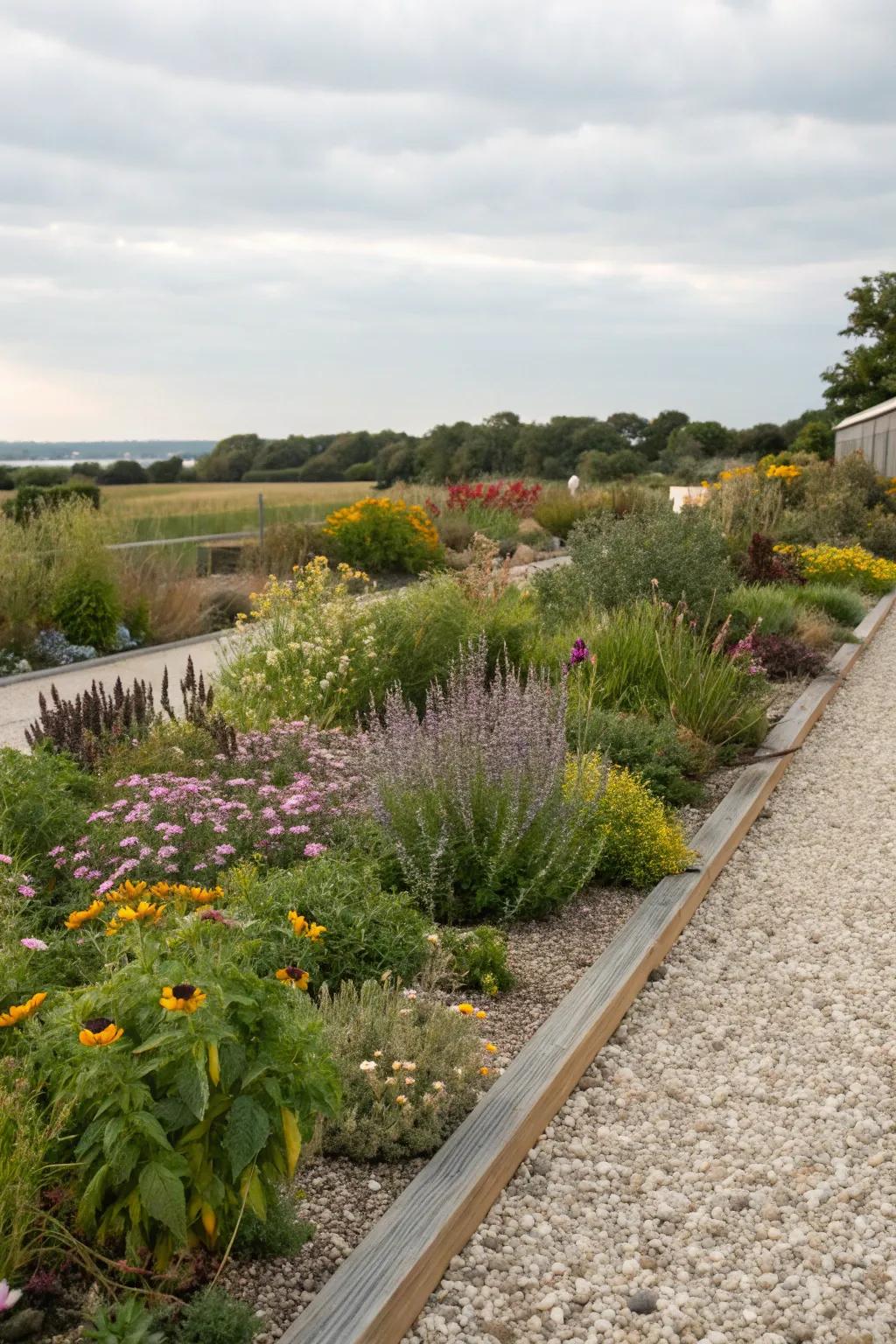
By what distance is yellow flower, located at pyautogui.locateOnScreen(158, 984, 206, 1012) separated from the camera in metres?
2.21

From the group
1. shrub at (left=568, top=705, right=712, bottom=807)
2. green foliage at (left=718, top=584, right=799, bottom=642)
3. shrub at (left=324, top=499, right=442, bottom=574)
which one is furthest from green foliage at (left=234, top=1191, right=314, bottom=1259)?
shrub at (left=324, top=499, right=442, bottom=574)

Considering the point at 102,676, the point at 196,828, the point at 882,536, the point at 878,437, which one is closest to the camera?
the point at 196,828

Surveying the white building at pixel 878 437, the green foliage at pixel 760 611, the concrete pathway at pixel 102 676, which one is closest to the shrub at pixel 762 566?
the green foliage at pixel 760 611

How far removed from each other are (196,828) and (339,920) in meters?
0.87

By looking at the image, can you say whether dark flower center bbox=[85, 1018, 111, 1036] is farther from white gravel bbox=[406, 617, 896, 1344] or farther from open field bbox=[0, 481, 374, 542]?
open field bbox=[0, 481, 374, 542]

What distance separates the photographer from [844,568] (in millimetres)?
15023

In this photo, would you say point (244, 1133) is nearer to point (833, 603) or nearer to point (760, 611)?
point (760, 611)

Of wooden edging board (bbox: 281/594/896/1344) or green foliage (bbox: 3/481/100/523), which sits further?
green foliage (bbox: 3/481/100/523)

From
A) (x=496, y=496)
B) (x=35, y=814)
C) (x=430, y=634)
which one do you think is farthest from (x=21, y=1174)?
(x=496, y=496)

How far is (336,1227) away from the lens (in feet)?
9.06

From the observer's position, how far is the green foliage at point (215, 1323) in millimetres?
2271

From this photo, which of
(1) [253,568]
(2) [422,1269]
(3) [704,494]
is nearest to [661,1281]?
(2) [422,1269]

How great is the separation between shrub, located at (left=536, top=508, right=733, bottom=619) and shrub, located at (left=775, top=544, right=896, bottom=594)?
5.06 m

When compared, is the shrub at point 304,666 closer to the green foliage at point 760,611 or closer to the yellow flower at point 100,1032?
the green foliage at point 760,611
